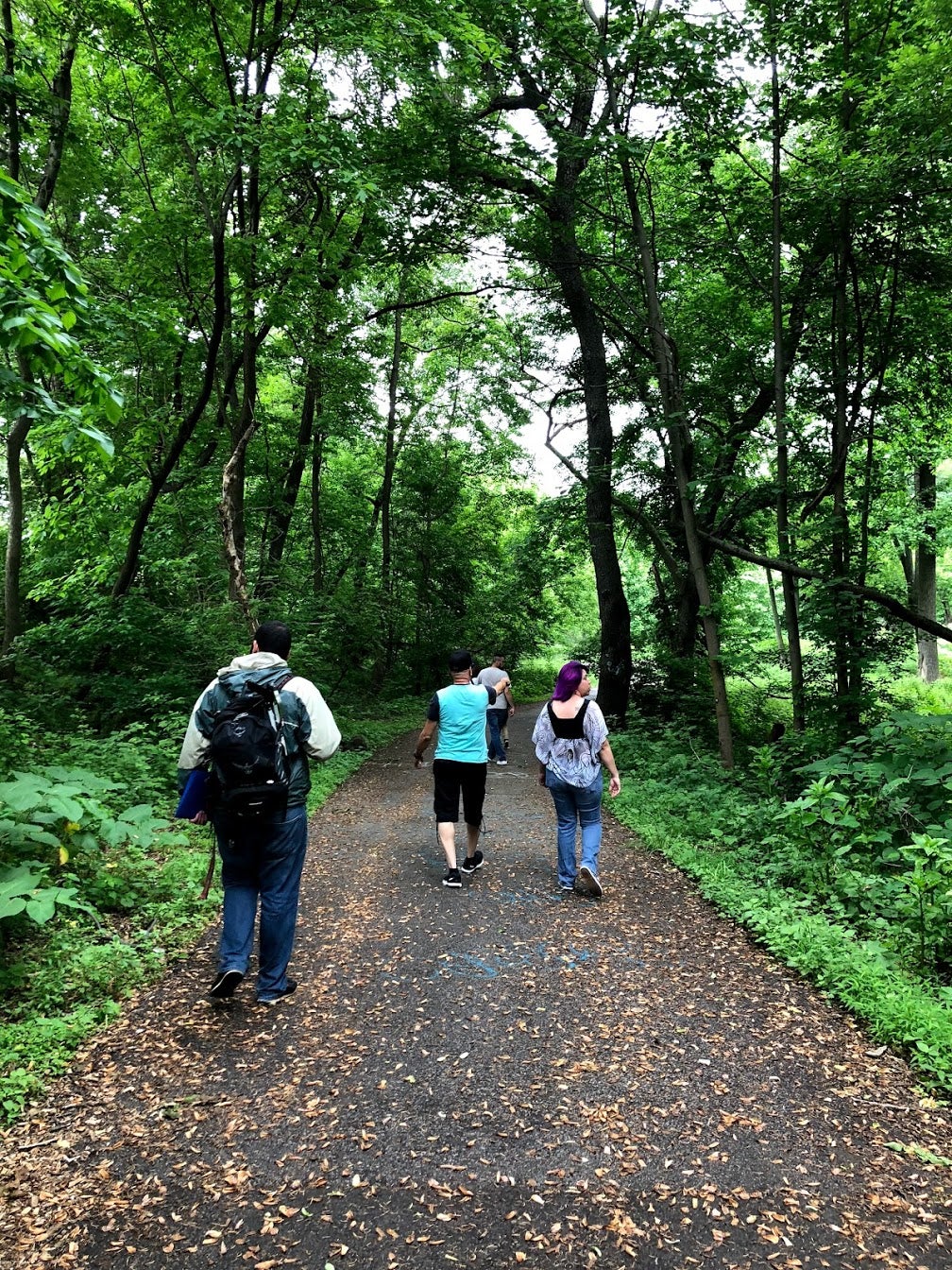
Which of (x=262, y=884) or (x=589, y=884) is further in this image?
(x=589, y=884)

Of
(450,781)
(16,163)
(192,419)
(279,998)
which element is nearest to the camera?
(279,998)

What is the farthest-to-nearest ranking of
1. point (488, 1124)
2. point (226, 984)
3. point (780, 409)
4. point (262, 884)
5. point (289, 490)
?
point (289, 490) → point (780, 409) → point (262, 884) → point (226, 984) → point (488, 1124)

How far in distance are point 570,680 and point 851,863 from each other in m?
2.62

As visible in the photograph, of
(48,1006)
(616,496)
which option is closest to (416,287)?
(616,496)

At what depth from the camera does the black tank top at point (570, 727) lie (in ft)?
18.4

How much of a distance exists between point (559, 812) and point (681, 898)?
1.18 metres

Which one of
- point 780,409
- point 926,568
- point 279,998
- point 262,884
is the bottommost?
point 279,998

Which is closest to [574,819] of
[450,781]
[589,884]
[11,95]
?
A: [589,884]

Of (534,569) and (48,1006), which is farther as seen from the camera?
(534,569)

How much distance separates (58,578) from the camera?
38.7ft

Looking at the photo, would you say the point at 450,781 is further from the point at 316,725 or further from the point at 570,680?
the point at 316,725

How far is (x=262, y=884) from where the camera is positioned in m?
3.89

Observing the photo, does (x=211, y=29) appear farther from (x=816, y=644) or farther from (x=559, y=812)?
(x=816, y=644)

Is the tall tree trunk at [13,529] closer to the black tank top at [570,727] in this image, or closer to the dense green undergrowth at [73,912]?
the dense green undergrowth at [73,912]
